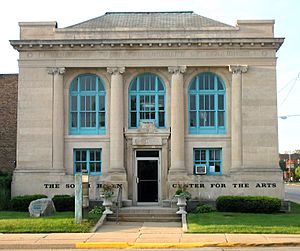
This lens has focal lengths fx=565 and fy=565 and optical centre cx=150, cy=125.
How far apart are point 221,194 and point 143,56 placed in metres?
8.41

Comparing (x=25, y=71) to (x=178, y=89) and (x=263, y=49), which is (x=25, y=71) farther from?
(x=263, y=49)

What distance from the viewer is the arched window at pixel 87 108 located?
3083 centimetres

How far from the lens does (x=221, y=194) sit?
29.3 metres

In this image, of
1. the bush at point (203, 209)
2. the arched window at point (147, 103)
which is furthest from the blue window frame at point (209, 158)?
the bush at point (203, 209)

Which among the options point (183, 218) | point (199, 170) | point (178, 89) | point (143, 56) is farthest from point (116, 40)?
point (183, 218)

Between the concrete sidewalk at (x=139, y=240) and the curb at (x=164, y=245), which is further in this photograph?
the concrete sidewalk at (x=139, y=240)

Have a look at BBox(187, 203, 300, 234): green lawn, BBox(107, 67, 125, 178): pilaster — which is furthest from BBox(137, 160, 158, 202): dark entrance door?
BBox(187, 203, 300, 234): green lawn

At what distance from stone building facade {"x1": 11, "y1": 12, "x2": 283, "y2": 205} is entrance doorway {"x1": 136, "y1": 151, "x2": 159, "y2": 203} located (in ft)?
0.18

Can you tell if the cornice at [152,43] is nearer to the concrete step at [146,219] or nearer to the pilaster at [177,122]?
the pilaster at [177,122]

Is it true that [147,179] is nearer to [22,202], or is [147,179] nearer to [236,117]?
[236,117]

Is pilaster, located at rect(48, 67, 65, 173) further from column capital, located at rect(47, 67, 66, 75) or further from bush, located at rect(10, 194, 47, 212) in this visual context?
bush, located at rect(10, 194, 47, 212)

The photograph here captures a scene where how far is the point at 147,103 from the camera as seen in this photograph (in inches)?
1213

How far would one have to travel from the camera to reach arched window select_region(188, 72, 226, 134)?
101ft

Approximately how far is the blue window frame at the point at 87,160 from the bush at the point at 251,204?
24.1 ft
